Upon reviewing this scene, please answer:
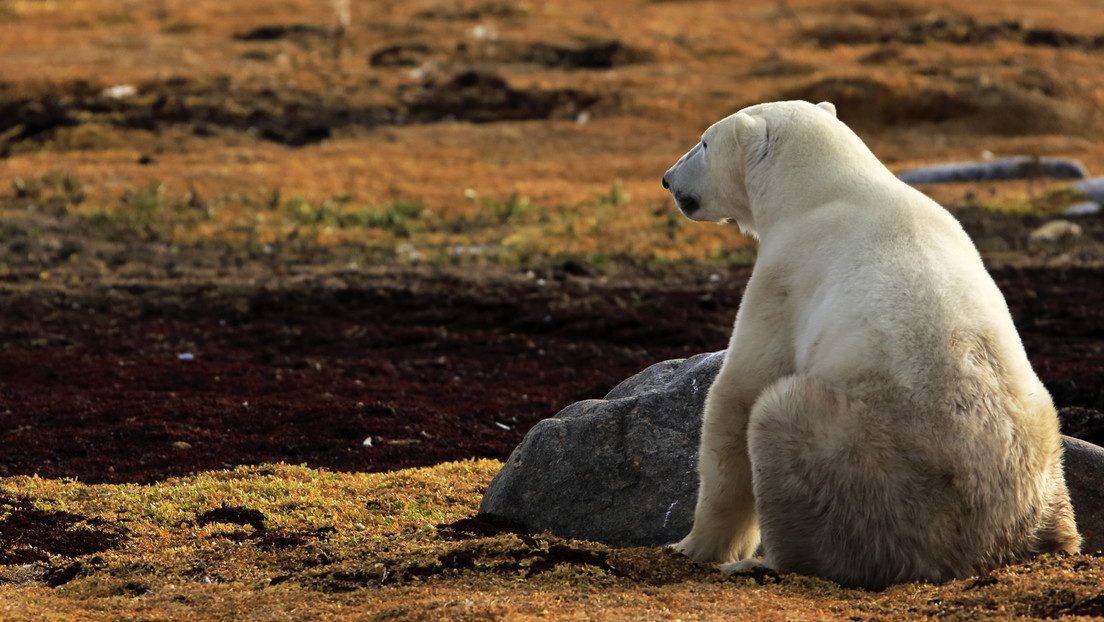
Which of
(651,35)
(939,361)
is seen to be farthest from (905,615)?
(651,35)

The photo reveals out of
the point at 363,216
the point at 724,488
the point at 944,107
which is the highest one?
the point at 724,488

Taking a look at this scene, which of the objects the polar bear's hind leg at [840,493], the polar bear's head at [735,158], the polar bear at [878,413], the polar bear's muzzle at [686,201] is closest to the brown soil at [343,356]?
the polar bear's muzzle at [686,201]

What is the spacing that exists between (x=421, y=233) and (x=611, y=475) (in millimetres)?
13826

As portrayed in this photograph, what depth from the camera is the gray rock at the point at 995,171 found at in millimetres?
22984

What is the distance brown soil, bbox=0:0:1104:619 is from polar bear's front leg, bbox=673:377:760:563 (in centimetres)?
20

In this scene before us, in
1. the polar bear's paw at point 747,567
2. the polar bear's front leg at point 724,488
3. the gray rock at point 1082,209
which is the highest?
the polar bear's front leg at point 724,488

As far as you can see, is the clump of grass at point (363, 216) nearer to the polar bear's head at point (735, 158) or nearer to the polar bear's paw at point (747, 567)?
the polar bear's head at point (735, 158)

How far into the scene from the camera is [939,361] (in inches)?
170

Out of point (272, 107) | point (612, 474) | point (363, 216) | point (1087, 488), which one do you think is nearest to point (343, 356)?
point (612, 474)

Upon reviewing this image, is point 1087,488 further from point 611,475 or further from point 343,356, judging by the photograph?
point 343,356

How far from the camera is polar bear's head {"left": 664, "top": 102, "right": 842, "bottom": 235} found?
5367 millimetres

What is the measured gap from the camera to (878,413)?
4320 millimetres

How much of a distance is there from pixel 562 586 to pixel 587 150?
24.9m

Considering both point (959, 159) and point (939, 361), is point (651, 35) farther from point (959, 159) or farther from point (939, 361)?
point (939, 361)
